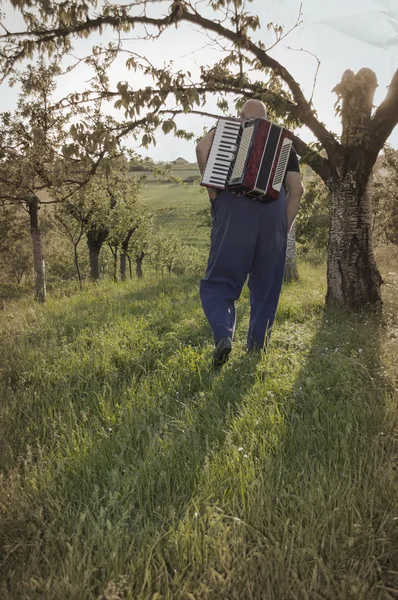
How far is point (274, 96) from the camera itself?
5191mm

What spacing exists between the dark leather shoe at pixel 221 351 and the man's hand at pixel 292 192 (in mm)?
1486

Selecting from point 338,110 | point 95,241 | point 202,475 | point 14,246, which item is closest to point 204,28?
point 338,110

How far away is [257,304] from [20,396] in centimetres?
257

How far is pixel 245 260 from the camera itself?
13.5 feet

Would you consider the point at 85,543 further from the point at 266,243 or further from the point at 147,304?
the point at 147,304

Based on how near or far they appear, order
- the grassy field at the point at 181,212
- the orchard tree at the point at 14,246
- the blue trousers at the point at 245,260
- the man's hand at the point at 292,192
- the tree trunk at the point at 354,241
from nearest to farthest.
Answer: the blue trousers at the point at 245,260
the man's hand at the point at 292,192
the tree trunk at the point at 354,241
the orchard tree at the point at 14,246
the grassy field at the point at 181,212

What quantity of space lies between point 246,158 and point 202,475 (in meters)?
2.84

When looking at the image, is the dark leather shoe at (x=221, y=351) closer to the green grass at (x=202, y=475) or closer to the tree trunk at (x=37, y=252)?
the green grass at (x=202, y=475)

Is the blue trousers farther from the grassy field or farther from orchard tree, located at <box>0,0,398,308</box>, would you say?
the grassy field

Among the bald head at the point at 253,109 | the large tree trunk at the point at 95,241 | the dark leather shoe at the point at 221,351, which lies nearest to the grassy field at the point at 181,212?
the large tree trunk at the point at 95,241

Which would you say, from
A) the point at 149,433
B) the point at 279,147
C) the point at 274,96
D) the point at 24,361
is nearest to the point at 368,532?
the point at 149,433

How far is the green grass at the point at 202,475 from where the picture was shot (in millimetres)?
1585

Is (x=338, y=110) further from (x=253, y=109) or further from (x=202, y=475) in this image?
(x=202, y=475)

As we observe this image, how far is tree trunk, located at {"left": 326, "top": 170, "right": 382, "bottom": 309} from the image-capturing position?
576 centimetres
